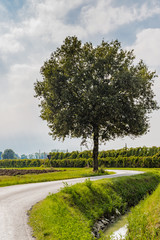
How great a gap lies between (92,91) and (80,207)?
16770mm

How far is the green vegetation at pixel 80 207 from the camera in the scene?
7.93 meters

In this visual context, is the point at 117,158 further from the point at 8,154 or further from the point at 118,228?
the point at 8,154

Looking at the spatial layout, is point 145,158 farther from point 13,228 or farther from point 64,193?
point 13,228

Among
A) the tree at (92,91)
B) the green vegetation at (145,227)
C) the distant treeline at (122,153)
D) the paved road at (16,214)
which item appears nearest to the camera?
the paved road at (16,214)

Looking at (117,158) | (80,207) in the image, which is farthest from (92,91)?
(117,158)

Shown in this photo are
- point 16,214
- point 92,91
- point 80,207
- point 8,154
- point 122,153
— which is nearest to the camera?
point 16,214

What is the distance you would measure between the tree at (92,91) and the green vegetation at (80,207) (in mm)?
10284

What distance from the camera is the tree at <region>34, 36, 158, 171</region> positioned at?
27094mm

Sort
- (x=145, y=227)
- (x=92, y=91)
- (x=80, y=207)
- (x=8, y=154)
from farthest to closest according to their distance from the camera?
(x=8, y=154) < (x=92, y=91) < (x=80, y=207) < (x=145, y=227)

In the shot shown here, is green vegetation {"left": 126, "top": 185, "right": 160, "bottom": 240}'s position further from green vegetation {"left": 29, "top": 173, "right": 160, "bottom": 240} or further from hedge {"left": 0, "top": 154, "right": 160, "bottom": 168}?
hedge {"left": 0, "top": 154, "right": 160, "bottom": 168}

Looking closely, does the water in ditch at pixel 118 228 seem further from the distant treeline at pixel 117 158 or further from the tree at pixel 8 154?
the tree at pixel 8 154

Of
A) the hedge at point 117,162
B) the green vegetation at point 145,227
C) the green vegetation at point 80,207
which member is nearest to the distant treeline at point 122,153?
the hedge at point 117,162

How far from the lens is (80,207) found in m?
11.6

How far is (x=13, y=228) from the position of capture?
7719mm
